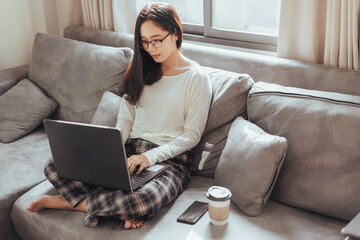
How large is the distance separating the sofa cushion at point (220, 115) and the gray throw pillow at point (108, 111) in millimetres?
481

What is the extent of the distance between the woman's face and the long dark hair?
0.06ft

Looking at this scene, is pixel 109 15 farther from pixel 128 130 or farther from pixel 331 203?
pixel 331 203

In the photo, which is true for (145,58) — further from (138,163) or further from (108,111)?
(138,163)

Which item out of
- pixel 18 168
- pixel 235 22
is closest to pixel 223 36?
pixel 235 22

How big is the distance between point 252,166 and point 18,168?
1177 millimetres

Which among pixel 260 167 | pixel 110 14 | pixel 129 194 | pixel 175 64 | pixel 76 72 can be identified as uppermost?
pixel 110 14

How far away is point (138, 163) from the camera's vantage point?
1807mm

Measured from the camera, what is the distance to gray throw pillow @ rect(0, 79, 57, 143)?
2412 millimetres

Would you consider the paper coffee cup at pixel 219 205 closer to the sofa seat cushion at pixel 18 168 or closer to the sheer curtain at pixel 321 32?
the sheer curtain at pixel 321 32

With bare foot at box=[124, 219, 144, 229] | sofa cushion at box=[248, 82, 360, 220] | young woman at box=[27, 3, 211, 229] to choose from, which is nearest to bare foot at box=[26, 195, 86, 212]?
young woman at box=[27, 3, 211, 229]

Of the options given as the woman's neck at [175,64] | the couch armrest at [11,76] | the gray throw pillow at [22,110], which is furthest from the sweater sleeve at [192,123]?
the couch armrest at [11,76]

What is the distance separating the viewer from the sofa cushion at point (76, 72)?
2.38 meters

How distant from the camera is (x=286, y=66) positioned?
77.2 inches

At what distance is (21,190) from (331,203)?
134cm
